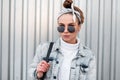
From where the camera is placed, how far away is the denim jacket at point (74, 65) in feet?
9.93

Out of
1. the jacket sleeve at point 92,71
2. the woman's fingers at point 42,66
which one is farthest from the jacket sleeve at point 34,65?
the jacket sleeve at point 92,71

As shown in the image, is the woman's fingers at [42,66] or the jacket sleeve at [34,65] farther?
the jacket sleeve at [34,65]

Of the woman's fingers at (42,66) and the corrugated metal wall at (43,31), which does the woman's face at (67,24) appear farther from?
the corrugated metal wall at (43,31)

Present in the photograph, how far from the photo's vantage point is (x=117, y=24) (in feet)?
11.9

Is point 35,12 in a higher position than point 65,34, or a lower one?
higher

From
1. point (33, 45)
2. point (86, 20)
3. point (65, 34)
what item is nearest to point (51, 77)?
point (65, 34)

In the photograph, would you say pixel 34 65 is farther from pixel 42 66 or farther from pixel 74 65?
pixel 74 65

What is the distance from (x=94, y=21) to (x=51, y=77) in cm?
90

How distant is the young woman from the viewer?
119 inches

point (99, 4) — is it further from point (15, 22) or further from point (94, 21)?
point (15, 22)

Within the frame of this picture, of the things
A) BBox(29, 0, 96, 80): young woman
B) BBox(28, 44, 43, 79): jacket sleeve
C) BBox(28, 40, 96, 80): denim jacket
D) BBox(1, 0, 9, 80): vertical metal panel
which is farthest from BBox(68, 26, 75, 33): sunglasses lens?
BBox(1, 0, 9, 80): vertical metal panel

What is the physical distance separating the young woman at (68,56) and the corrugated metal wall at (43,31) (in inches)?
18.5

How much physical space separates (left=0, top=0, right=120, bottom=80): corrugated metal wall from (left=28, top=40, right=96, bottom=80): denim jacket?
0.48 metres

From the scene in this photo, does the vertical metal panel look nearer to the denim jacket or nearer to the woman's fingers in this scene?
the denim jacket
